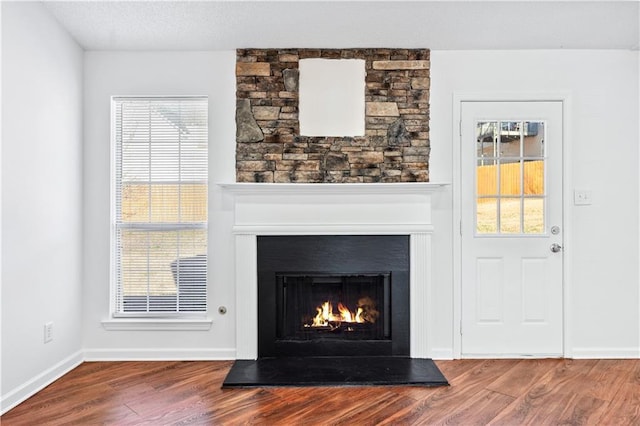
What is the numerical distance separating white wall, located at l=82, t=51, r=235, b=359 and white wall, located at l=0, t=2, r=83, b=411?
9 cm

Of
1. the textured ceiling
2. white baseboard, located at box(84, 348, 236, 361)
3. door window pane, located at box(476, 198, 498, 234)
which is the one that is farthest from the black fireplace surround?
the textured ceiling

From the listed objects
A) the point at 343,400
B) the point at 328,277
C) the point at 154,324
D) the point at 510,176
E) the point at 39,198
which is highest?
the point at 510,176

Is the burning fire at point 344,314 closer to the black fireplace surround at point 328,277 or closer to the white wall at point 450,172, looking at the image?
the black fireplace surround at point 328,277

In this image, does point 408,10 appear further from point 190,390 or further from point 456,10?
point 190,390

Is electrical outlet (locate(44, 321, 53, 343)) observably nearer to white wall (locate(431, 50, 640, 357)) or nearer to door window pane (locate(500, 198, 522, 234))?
white wall (locate(431, 50, 640, 357))

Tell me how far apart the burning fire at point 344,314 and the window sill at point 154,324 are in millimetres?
851

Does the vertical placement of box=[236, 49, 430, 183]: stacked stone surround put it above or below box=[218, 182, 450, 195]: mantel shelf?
above

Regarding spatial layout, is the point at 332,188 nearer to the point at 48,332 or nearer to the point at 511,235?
the point at 511,235

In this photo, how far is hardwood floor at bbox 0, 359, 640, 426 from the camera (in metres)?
2.28

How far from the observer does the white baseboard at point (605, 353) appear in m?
3.20

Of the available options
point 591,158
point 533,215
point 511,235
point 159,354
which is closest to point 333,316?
point 159,354

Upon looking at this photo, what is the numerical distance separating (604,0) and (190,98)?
292cm

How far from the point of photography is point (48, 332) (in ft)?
8.95

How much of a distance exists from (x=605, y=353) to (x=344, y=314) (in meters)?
2.06
